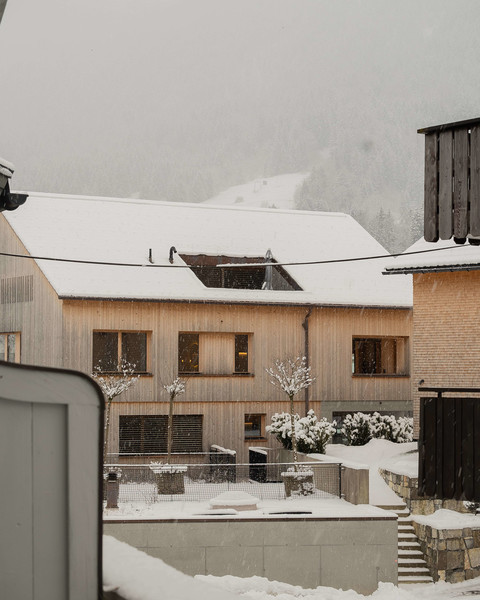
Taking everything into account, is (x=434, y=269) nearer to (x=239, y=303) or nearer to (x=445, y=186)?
(x=239, y=303)

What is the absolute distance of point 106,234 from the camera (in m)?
29.8

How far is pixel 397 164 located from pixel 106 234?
138m

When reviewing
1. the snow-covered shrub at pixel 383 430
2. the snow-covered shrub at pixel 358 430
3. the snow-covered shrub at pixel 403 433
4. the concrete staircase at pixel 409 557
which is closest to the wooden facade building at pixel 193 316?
the snow-covered shrub at pixel 358 430

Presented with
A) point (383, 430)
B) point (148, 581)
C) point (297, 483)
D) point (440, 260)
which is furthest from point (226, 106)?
point (148, 581)

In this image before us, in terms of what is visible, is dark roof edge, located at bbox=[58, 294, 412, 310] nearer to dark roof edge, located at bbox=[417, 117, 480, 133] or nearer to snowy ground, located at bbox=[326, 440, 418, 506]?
snowy ground, located at bbox=[326, 440, 418, 506]

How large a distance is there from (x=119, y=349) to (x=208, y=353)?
9.02 ft

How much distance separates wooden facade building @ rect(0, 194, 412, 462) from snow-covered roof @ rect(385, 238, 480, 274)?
357 cm

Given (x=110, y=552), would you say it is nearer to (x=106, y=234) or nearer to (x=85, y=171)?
(x=106, y=234)

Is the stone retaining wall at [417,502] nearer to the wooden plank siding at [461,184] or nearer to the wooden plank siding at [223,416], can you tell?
the wooden plank siding at [223,416]

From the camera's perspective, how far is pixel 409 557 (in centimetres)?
1959

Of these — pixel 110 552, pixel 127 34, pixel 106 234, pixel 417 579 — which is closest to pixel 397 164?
pixel 127 34

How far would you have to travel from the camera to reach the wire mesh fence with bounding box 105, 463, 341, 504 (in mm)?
20281

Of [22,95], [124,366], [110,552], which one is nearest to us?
[110,552]

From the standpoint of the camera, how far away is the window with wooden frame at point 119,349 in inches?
1050
